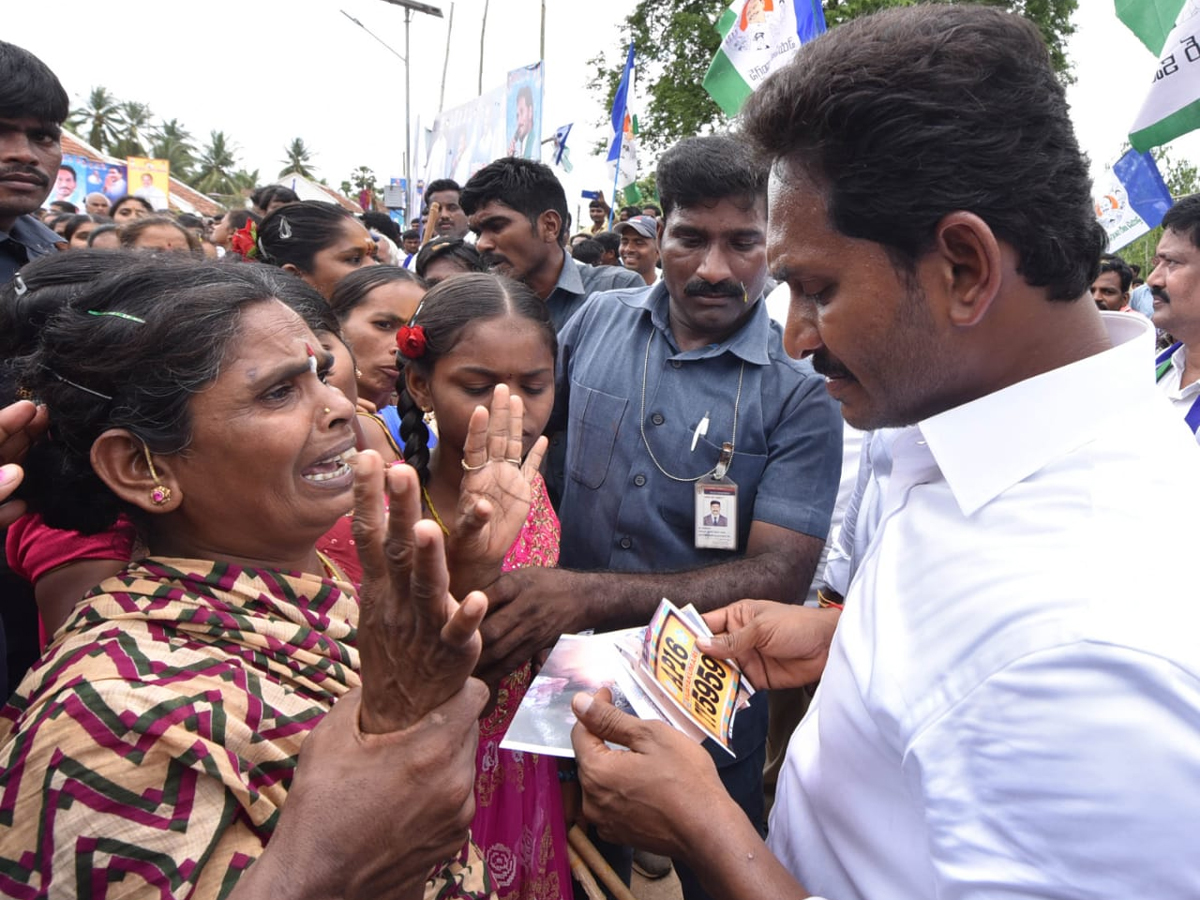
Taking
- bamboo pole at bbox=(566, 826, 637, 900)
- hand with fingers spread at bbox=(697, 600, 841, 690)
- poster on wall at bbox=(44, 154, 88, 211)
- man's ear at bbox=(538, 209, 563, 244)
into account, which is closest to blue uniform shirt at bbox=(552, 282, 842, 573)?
hand with fingers spread at bbox=(697, 600, 841, 690)

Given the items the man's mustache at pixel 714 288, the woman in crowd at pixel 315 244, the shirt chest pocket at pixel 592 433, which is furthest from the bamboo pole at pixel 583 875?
the woman in crowd at pixel 315 244

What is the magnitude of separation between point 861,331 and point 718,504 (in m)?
1.09

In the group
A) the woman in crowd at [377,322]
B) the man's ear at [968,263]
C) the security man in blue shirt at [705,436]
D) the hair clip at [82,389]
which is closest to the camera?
the man's ear at [968,263]

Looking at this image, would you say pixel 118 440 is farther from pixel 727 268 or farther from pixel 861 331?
pixel 727 268

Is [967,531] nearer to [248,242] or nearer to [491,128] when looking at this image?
[248,242]

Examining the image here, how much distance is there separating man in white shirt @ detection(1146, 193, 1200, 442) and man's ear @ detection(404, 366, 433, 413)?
3403mm

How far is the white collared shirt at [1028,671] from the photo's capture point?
845 millimetres

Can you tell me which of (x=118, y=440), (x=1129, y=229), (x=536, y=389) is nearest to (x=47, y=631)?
(x=118, y=440)

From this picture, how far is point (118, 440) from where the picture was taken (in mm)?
1379

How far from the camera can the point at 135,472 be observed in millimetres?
1396

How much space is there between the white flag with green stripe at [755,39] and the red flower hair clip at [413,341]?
10.3ft

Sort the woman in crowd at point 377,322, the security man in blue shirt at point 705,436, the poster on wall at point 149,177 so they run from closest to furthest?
the security man in blue shirt at point 705,436 < the woman in crowd at point 377,322 < the poster on wall at point 149,177

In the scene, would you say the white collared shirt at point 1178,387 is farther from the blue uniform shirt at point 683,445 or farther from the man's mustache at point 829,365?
the man's mustache at point 829,365

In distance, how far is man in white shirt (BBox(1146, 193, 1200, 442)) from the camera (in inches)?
143
